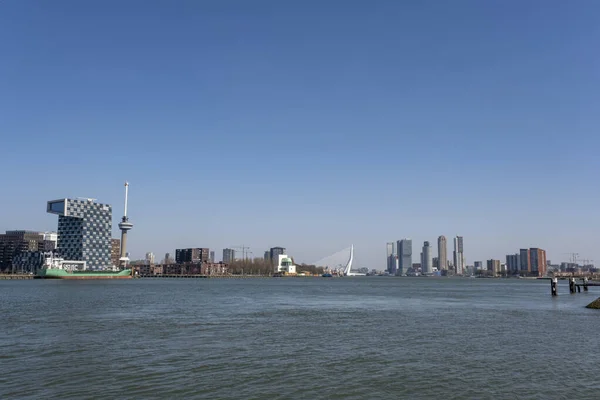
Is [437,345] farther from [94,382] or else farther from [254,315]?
[254,315]

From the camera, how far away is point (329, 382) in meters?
19.9

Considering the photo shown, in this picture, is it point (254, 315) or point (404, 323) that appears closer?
point (404, 323)

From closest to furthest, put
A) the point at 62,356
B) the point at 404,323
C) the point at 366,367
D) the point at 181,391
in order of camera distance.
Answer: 1. the point at 181,391
2. the point at 366,367
3. the point at 62,356
4. the point at 404,323

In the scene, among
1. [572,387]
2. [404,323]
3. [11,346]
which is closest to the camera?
[572,387]

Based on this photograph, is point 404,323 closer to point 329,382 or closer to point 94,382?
point 329,382

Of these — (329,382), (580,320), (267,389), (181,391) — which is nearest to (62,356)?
(181,391)

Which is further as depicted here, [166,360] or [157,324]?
[157,324]

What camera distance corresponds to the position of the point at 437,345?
2917 centimetres

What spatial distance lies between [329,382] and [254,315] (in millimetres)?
28516

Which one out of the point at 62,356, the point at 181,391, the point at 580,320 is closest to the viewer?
the point at 181,391

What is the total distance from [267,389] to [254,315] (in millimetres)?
29181

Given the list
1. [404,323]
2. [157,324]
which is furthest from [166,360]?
[404,323]

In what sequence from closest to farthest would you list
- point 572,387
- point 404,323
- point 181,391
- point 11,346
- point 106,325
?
point 181,391
point 572,387
point 11,346
point 106,325
point 404,323

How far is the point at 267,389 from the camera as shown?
1881cm
